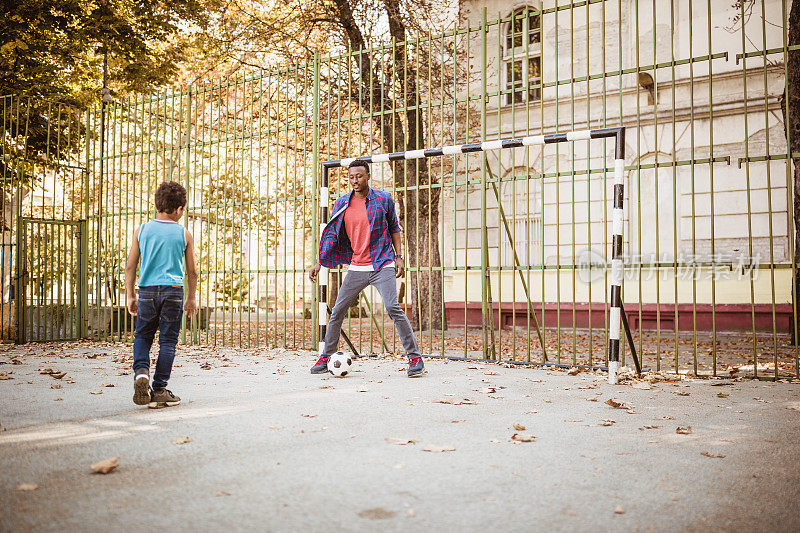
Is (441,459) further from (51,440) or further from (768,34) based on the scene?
(768,34)

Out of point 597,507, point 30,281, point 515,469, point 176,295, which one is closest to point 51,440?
point 176,295

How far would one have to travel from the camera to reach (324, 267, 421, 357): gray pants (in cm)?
706

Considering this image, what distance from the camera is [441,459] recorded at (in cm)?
364

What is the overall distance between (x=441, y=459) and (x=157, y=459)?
4.87ft

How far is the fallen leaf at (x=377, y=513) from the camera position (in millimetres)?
2728

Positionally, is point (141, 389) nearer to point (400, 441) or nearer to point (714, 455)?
point (400, 441)

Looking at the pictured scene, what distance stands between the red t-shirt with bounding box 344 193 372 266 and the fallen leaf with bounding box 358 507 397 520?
4509 millimetres

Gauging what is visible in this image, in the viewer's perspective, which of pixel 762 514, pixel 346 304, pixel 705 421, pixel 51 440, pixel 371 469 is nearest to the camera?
pixel 762 514

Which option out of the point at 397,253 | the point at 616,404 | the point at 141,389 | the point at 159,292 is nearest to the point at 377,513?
the point at 141,389

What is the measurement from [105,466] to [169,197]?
2485 mm

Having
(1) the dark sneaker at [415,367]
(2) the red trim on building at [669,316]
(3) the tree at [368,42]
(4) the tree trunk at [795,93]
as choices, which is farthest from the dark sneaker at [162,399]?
(3) the tree at [368,42]

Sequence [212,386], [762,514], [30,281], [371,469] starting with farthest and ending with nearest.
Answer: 1. [30,281]
2. [212,386]
3. [371,469]
4. [762,514]

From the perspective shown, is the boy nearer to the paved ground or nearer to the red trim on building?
the paved ground

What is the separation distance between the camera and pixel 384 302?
7.09m
